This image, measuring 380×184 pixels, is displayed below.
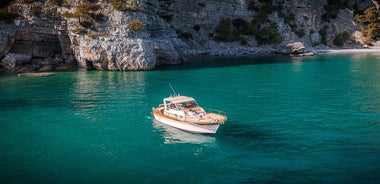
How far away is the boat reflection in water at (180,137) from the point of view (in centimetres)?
2672

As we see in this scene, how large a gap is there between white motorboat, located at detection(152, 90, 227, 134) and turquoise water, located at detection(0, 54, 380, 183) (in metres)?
0.69

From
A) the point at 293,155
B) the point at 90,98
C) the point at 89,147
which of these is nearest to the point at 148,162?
the point at 89,147

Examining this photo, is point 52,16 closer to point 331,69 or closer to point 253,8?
point 331,69

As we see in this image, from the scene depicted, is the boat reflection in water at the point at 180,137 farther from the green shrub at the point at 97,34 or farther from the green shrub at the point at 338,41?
the green shrub at the point at 338,41

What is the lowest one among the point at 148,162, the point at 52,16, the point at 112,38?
the point at 148,162

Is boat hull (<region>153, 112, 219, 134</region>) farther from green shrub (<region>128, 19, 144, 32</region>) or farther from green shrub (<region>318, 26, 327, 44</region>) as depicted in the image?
green shrub (<region>318, 26, 327, 44</region>)

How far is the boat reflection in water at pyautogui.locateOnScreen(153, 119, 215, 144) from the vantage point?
26.7 meters

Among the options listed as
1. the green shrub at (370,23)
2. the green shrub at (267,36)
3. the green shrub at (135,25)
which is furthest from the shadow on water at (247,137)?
the green shrub at (370,23)

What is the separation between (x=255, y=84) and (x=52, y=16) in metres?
44.3

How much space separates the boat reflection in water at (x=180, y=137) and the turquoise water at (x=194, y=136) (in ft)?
0.26

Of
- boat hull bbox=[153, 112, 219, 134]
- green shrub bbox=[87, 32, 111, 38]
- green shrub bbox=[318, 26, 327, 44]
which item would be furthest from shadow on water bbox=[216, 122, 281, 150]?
green shrub bbox=[318, 26, 327, 44]

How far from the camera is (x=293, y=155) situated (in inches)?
913

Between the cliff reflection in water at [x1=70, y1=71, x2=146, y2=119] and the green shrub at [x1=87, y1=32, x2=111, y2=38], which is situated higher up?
the green shrub at [x1=87, y1=32, x2=111, y2=38]

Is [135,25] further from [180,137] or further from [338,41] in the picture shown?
[338,41]
